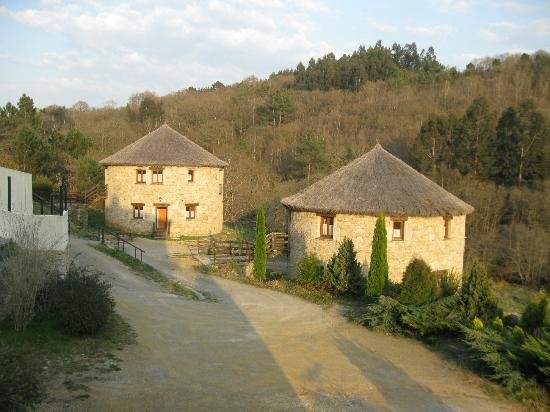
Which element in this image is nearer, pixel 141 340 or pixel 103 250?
pixel 141 340

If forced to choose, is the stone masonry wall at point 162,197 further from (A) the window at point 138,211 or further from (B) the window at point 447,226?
(B) the window at point 447,226

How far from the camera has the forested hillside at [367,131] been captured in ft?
127

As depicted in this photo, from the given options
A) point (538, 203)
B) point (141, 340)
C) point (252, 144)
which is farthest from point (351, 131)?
point (141, 340)

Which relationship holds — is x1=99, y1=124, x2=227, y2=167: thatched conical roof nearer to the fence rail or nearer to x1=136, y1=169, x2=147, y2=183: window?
x1=136, y1=169, x2=147, y2=183: window

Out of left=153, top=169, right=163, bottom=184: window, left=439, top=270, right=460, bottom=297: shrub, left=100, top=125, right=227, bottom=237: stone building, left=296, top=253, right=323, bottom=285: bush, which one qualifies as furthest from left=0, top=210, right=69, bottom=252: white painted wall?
left=153, top=169, right=163, bottom=184: window

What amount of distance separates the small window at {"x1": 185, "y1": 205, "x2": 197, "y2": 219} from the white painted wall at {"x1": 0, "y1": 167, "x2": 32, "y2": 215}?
15.8m

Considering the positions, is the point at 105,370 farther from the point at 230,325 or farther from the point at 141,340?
the point at 230,325

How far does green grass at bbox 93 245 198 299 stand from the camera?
19.3m

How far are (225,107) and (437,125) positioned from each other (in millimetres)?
40478

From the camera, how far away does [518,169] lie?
42.8 meters

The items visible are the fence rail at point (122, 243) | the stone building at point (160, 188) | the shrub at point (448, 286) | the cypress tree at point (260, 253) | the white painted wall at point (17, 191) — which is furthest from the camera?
the stone building at point (160, 188)

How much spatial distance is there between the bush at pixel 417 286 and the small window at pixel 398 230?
4.61m

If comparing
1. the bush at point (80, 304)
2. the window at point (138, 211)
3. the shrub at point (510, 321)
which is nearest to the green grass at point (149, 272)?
the bush at point (80, 304)

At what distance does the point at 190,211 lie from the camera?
34562mm
